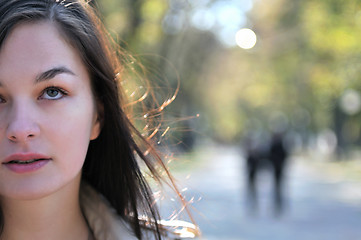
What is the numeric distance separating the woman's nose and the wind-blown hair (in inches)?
13.9

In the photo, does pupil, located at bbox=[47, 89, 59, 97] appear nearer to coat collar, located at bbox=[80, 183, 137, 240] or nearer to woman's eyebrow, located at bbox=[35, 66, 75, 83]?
woman's eyebrow, located at bbox=[35, 66, 75, 83]

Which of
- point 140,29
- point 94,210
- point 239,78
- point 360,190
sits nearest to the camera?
point 94,210

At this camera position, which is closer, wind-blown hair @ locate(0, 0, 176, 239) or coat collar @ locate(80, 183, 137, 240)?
wind-blown hair @ locate(0, 0, 176, 239)

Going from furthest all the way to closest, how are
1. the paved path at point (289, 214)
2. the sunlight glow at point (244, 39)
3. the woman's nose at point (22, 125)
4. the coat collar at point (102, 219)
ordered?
the sunlight glow at point (244, 39), the paved path at point (289, 214), the coat collar at point (102, 219), the woman's nose at point (22, 125)

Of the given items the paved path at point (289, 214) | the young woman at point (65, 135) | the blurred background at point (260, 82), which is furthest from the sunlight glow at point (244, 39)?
the young woman at point (65, 135)

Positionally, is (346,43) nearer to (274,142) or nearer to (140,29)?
(274,142)

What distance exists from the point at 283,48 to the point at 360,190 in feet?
37.1

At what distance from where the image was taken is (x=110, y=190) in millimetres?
2641

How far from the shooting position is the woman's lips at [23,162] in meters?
1.99

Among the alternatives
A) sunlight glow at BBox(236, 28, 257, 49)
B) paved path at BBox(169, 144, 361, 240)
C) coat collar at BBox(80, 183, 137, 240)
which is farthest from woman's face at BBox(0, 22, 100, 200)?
sunlight glow at BBox(236, 28, 257, 49)

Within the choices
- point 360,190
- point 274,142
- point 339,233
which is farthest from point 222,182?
point 339,233

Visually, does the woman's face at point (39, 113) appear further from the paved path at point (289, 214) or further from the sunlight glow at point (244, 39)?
the sunlight glow at point (244, 39)

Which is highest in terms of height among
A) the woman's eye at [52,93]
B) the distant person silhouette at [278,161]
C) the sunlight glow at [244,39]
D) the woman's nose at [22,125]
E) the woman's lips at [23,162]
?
the sunlight glow at [244,39]

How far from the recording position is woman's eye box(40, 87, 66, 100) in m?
2.10
